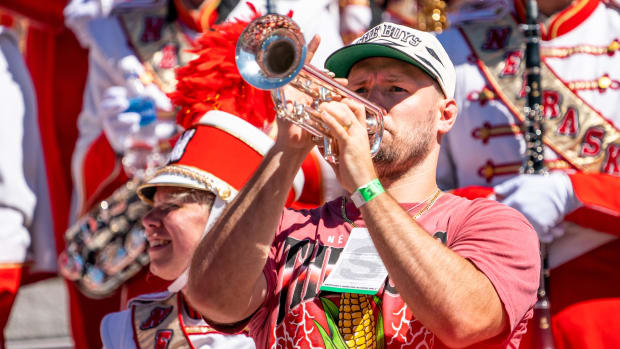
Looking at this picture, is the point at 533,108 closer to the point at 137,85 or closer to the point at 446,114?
the point at 446,114

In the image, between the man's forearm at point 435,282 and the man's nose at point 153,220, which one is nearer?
the man's forearm at point 435,282

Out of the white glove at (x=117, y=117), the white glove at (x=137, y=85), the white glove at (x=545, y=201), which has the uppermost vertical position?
the white glove at (x=545, y=201)

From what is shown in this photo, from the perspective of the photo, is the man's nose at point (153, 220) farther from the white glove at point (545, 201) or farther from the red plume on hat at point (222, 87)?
the white glove at point (545, 201)

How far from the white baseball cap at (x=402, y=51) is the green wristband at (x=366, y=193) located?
0.40 metres

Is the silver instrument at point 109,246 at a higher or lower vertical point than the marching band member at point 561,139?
lower

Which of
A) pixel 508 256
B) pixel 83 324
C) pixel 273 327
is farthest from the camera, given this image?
pixel 83 324

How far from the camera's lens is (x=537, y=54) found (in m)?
3.28

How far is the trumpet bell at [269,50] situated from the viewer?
2.16 meters

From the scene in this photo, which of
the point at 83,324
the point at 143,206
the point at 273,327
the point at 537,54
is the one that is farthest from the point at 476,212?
the point at 83,324

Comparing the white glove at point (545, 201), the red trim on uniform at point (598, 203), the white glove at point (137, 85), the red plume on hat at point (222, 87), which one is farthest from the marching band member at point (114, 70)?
the red trim on uniform at point (598, 203)

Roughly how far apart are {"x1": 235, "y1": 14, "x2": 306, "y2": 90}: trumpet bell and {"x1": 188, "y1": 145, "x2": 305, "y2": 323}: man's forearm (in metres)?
0.20

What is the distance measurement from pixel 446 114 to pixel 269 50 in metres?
0.53

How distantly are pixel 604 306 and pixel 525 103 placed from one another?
71 cm

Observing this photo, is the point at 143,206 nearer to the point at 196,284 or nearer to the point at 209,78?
the point at 209,78
